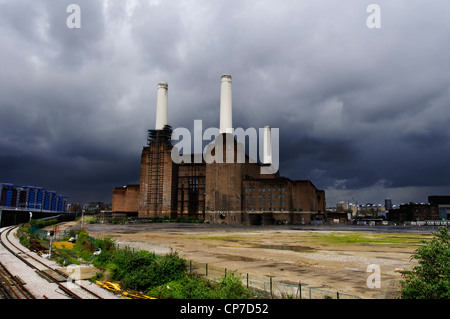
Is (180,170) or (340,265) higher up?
(180,170)

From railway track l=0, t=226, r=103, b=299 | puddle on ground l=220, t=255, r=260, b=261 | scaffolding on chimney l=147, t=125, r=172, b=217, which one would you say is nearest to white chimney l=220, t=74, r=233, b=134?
scaffolding on chimney l=147, t=125, r=172, b=217

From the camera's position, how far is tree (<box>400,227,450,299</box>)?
10.4m

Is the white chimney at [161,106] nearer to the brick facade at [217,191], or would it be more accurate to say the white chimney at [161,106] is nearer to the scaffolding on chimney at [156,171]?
the scaffolding on chimney at [156,171]

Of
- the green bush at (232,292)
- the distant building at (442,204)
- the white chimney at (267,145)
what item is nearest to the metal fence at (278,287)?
the green bush at (232,292)

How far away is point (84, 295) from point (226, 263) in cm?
1201

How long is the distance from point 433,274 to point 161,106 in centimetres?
11658

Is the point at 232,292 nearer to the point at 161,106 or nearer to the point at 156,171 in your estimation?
the point at 156,171

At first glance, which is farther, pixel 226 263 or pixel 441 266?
pixel 226 263

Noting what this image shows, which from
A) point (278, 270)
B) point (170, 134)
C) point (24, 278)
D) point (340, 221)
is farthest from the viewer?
point (340, 221)

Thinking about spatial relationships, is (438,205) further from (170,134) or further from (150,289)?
(150,289)

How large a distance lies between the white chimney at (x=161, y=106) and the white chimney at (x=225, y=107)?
73.2 feet

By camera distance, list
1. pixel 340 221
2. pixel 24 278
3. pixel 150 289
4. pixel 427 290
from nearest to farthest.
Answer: pixel 427 290, pixel 150 289, pixel 24 278, pixel 340 221
